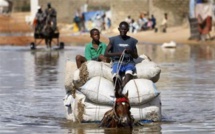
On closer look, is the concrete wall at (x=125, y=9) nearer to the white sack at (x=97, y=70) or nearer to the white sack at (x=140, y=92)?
the white sack at (x=97, y=70)

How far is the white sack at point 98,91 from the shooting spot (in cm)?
1366

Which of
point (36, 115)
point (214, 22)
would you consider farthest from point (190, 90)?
point (214, 22)

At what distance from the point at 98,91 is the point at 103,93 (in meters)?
0.08

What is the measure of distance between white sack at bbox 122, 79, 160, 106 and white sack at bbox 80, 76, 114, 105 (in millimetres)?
267

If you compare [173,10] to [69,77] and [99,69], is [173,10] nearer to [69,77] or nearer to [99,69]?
[69,77]

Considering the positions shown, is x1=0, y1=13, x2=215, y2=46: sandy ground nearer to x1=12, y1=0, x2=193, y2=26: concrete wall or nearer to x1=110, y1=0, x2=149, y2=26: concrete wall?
x1=12, y1=0, x2=193, y2=26: concrete wall

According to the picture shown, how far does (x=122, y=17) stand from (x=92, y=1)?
1574 centimetres

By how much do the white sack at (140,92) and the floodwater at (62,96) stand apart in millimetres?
404

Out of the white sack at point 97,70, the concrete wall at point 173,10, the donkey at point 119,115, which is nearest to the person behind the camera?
the donkey at point 119,115

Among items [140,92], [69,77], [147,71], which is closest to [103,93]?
[140,92]

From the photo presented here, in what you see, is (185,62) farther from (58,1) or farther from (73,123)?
(58,1)

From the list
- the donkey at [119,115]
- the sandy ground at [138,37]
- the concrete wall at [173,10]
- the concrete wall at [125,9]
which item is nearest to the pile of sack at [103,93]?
the donkey at [119,115]

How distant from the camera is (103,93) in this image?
44.9ft

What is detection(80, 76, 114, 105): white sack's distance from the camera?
538 inches
